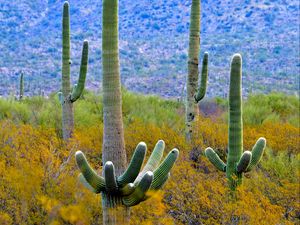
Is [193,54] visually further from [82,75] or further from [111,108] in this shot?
[111,108]

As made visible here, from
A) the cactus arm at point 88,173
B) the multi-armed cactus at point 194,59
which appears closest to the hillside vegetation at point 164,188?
the cactus arm at point 88,173

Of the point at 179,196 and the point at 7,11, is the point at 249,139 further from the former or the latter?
the point at 7,11

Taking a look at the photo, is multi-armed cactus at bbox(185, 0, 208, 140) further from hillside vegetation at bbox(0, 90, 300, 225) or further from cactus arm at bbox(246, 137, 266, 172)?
cactus arm at bbox(246, 137, 266, 172)

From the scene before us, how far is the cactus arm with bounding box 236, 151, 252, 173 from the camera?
876 centimetres

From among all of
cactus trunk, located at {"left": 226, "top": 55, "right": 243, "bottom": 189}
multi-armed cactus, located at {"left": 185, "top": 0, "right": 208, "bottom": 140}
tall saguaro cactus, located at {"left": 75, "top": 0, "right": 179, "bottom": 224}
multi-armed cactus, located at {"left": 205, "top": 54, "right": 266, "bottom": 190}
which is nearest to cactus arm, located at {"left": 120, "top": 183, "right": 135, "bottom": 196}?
tall saguaro cactus, located at {"left": 75, "top": 0, "right": 179, "bottom": 224}

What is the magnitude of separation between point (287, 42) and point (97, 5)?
854 inches

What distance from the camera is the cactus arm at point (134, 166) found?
643 cm

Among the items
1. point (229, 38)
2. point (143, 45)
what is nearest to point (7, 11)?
point (143, 45)

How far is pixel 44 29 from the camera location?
205 ft

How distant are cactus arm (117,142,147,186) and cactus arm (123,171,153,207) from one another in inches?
5.5

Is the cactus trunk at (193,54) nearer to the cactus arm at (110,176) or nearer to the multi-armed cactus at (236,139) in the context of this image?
the multi-armed cactus at (236,139)

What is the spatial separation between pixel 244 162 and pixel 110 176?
3.08 meters

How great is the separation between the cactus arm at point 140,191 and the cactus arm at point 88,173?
12.7 inches

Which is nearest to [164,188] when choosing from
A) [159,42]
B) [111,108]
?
[111,108]
